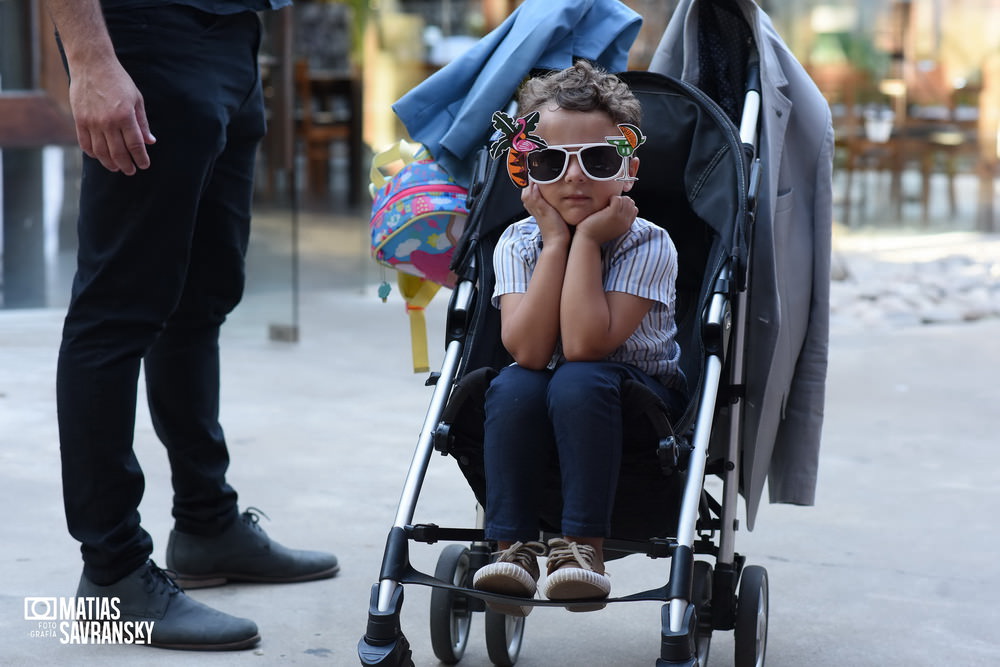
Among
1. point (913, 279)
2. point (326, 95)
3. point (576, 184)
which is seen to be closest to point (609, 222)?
point (576, 184)

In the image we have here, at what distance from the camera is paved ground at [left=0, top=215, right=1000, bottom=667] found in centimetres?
287

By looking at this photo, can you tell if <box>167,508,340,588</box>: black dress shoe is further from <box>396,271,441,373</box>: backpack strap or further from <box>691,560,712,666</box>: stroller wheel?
<box>691,560,712,666</box>: stroller wheel

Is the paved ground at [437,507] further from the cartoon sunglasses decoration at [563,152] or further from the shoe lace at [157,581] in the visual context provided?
the cartoon sunglasses decoration at [563,152]

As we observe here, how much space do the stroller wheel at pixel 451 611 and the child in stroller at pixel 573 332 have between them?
12.7 inches

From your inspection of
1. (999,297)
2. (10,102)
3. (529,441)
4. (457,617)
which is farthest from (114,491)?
(999,297)

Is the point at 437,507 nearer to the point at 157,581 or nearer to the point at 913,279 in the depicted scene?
the point at 157,581

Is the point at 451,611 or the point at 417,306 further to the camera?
the point at 417,306

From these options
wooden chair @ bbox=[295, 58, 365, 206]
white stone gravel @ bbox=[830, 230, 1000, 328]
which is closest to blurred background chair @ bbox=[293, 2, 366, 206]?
wooden chair @ bbox=[295, 58, 365, 206]

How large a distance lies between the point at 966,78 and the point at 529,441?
8974 mm

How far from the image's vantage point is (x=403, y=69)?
29.7 feet

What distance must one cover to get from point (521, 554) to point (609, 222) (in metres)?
0.65

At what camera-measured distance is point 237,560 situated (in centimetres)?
314

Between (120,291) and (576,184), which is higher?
(576,184)

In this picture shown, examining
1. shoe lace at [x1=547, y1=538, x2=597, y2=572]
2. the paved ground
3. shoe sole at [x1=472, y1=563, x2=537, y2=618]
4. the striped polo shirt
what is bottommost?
the paved ground
